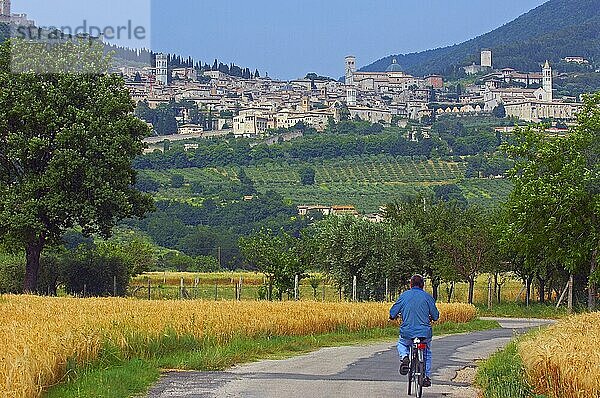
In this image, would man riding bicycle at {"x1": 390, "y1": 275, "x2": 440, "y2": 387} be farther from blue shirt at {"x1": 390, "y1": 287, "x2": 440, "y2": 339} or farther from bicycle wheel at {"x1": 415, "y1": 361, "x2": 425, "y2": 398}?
bicycle wheel at {"x1": 415, "y1": 361, "x2": 425, "y2": 398}

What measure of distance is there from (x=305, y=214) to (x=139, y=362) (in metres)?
109

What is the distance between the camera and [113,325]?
20469 millimetres

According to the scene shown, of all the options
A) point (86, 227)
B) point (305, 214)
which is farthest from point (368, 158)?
point (86, 227)

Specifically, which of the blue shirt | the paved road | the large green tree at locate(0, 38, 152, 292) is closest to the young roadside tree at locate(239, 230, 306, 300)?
the large green tree at locate(0, 38, 152, 292)

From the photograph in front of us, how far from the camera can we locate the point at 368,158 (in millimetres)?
181875

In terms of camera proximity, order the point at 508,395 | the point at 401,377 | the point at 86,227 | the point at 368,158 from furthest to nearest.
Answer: the point at 368,158
the point at 86,227
the point at 401,377
the point at 508,395

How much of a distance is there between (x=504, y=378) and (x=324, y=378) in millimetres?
3175

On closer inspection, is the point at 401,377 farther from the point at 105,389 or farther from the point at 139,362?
the point at 105,389

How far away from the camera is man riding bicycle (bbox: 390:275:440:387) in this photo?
53.7 feet

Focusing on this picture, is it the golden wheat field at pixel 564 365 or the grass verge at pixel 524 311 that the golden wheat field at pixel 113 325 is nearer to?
the golden wheat field at pixel 564 365

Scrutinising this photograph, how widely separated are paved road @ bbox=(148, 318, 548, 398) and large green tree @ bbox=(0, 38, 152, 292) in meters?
21.7

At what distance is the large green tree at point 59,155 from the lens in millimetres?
43219

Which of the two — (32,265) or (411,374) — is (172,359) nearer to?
(411,374)

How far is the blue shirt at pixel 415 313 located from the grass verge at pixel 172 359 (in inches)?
167
